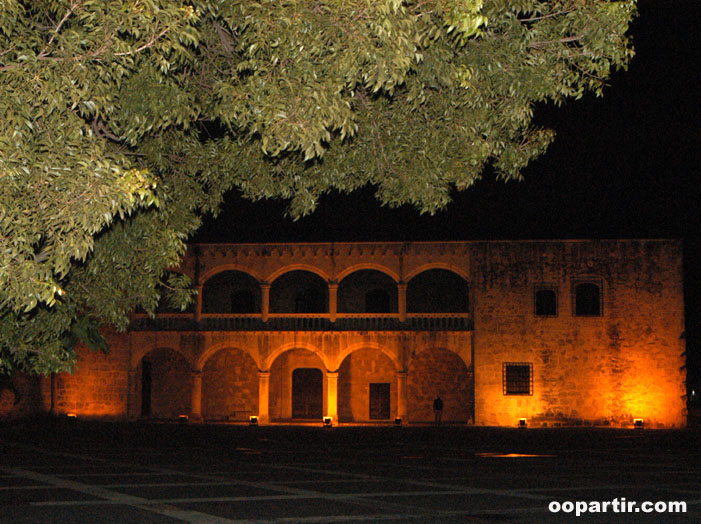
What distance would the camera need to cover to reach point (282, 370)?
115 feet

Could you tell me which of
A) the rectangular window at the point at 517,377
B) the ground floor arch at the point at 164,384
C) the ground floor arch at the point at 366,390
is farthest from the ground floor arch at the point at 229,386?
the rectangular window at the point at 517,377

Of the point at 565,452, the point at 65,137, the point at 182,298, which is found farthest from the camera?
the point at 565,452

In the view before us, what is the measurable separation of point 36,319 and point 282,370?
2633 cm

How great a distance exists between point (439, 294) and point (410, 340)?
10.2ft

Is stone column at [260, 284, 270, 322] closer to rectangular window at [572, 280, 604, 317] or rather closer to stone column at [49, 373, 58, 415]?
stone column at [49, 373, 58, 415]

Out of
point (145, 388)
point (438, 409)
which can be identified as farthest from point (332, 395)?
point (145, 388)

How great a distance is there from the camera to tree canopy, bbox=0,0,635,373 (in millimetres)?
6082

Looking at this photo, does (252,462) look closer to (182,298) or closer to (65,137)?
(182,298)

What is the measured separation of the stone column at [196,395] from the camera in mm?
33188

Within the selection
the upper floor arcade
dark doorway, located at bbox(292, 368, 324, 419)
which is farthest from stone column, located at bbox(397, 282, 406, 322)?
dark doorway, located at bbox(292, 368, 324, 419)

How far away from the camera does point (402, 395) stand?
32281 mm

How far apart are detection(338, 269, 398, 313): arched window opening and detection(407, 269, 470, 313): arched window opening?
35.7 inches

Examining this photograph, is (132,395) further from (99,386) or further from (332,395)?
(332,395)

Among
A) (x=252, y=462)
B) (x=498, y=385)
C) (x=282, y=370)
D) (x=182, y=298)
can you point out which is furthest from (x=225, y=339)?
(x=182, y=298)
